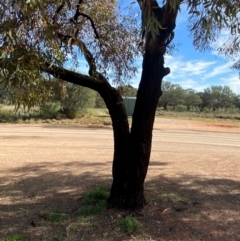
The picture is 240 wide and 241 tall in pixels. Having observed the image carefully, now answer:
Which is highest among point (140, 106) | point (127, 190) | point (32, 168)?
point (140, 106)

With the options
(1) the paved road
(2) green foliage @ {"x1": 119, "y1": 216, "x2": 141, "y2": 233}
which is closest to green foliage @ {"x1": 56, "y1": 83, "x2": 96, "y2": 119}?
(1) the paved road

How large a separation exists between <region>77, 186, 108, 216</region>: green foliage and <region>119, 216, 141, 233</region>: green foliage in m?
0.63

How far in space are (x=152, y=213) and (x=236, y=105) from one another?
62496mm

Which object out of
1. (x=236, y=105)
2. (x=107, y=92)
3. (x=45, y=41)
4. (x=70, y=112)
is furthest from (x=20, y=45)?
(x=236, y=105)

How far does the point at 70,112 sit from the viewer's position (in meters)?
27.9

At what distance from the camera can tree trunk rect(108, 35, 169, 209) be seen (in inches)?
191

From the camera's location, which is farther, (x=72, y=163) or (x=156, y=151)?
(x=156, y=151)

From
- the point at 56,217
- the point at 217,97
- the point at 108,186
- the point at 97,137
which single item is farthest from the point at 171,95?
the point at 56,217

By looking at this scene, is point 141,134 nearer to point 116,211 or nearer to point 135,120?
point 135,120

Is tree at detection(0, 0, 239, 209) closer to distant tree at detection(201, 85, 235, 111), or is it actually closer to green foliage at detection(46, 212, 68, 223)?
green foliage at detection(46, 212, 68, 223)

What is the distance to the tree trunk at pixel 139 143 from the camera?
4.86 meters

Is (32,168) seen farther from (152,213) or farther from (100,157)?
(152,213)

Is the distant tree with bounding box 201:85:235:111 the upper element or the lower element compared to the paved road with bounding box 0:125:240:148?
upper

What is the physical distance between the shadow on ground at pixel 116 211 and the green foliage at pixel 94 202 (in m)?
0.14
